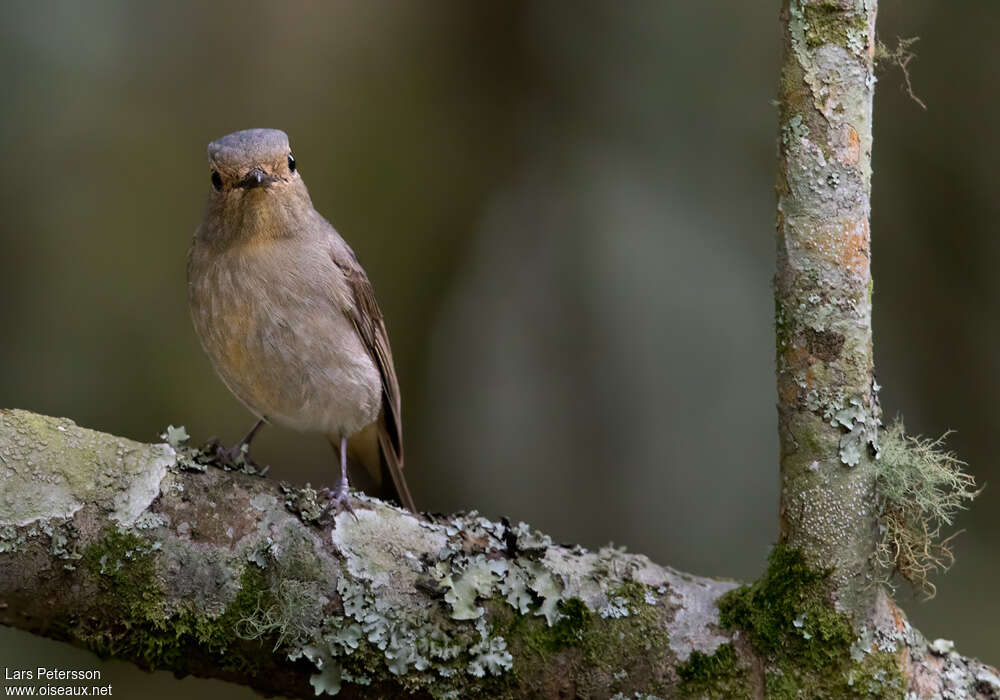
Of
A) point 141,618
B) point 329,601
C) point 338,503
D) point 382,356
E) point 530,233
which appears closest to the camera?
point 141,618

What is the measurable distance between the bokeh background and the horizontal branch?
227 cm

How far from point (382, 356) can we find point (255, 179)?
84 centimetres

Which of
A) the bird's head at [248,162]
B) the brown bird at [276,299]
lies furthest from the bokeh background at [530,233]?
the bird's head at [248,162]

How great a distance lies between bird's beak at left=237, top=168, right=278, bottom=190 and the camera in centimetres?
357

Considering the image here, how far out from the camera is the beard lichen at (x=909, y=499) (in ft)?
9.14

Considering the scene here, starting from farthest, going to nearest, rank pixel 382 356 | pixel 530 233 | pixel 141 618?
pixel 530 233, pixel 382 356, pixel 141 618

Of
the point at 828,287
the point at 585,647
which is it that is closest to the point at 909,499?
the point at 828,287

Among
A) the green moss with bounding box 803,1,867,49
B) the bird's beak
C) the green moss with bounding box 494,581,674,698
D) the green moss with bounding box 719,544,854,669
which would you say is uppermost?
the green moss with bounding box 803,1,867,49

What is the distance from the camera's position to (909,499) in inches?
112

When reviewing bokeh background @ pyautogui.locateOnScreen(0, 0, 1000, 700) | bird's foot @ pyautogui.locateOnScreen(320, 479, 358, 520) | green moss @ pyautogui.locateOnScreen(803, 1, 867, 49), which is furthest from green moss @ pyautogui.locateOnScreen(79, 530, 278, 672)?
bokeh background @ pyautogui.locateOnScreen(0, 0, 1000, 700)

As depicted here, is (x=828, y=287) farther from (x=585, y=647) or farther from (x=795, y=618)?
(x=585, y=647)

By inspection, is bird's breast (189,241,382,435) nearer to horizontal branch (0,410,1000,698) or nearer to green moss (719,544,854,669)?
horizontal branch (0,410,1000,698)

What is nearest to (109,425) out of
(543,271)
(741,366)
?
(543,271)

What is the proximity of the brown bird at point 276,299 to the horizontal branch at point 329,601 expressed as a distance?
2.66ft
